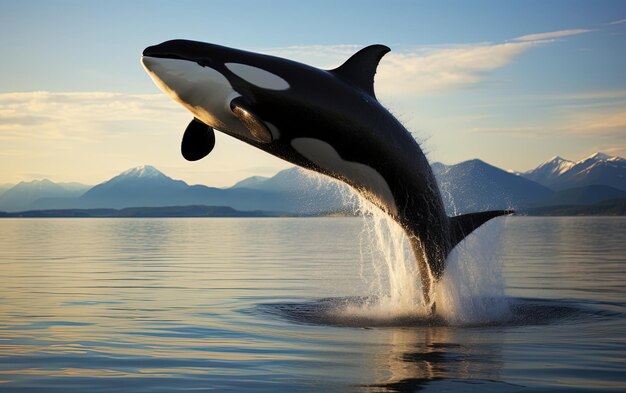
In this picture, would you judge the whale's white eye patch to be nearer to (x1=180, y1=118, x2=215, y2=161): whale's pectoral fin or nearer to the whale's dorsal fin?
(x1=180, y1=118, x2=215, y2=161): whale's pectoral fin

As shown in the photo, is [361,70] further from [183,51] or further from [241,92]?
[183,51]

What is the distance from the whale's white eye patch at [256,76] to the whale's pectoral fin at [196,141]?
112 centimetres

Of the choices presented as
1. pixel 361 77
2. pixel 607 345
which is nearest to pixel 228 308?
pixel 361 77

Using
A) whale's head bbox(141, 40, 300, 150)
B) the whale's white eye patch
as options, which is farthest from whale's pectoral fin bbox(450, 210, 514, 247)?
the whale's white eye patch

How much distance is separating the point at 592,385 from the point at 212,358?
14.6 ft

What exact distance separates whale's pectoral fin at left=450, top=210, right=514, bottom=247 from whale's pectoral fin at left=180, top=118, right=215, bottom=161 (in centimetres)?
456

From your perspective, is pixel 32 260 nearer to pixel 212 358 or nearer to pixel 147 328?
pixel 147 328

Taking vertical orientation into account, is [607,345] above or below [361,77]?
below

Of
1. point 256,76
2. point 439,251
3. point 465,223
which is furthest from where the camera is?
point 465,223

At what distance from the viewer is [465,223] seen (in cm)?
1420

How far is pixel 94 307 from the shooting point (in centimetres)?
1638

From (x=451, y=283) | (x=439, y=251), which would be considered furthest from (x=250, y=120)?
(x=451, y=283)

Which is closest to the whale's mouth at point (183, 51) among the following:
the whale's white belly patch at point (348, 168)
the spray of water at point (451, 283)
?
the whale's white belly patch at point (348, 168)

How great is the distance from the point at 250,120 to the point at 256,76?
884mm
